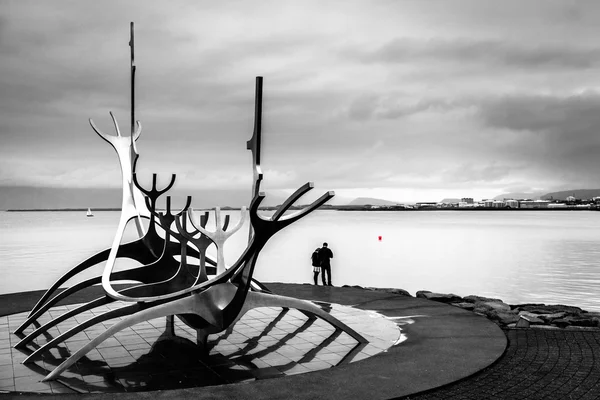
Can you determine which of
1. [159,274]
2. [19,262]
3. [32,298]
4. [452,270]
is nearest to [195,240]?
[159,274]

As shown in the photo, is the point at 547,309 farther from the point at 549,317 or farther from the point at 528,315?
the point at 528,315

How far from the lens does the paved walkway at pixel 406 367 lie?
328 inches

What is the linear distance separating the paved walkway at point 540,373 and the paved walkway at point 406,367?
0.24 m

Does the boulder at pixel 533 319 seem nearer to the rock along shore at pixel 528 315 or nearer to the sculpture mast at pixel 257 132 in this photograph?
the rock along shore at pixel 528 315

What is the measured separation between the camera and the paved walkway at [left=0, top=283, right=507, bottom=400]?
27.4 ft

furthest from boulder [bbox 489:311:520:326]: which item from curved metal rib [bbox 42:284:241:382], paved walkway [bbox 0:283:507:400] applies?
curved metal rib [bbox 42:284:241:382]

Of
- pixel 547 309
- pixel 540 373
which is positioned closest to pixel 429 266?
pixel 547 309

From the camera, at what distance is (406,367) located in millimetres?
9695

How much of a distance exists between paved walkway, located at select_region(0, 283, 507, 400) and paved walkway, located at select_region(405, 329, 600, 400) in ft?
0.78

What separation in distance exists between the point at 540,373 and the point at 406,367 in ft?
7.04

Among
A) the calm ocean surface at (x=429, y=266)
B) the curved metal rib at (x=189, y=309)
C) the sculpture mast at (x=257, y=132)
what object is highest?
the sculpture mast at (x=257, y=132)

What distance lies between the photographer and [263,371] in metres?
9.66

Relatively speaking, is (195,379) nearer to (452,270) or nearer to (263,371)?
(263,371)

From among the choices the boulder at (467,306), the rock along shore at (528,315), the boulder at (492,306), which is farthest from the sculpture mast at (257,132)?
the boulder at (467,306)
